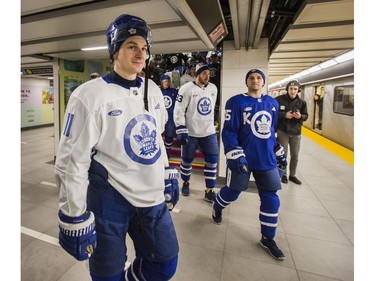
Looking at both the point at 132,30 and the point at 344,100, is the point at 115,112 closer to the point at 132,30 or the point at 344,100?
the point at 132,30

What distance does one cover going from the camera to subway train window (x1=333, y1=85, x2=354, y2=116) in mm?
6875

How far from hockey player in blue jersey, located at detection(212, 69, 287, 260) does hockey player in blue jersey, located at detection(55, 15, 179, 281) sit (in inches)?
45.1

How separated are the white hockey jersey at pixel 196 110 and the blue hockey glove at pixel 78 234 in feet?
7.99

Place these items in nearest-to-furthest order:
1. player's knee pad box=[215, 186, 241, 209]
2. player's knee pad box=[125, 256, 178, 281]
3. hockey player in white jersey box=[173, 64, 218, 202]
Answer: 1. player's knee pad box=[125, 256, 178, 281]
2. player's knee pad box=[215, 186, 241, 209]
3. hockey player in white jersey box=[173, 64, 218, 202]

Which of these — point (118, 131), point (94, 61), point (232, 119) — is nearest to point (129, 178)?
point (118, 131)

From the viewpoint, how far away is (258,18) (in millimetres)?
2578

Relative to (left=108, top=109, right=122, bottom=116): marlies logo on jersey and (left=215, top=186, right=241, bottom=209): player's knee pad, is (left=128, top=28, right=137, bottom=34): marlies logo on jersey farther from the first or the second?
(left=215, top=186, right=241, bottom=209): player's knee pad

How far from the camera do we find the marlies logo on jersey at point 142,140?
1178mm

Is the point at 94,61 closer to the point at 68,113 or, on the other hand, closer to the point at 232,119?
the point at 232,119

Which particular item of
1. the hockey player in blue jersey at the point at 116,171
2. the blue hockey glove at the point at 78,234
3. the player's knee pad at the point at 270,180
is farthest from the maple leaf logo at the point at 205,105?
the blue hockey glove at the point at 78,234

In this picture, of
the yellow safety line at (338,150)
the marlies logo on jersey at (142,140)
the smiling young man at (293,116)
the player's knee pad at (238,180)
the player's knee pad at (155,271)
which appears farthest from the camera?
the yellow safety line at (338,150)

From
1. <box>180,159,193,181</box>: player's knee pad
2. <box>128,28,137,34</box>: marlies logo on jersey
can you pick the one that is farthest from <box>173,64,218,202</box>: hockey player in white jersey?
<box>128,28,137,34</box>: marlies logo on jersey

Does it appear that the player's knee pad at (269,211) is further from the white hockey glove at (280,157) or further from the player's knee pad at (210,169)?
the player's knee pad at (210,169)

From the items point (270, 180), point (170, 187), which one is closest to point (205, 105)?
point (270, 180)
